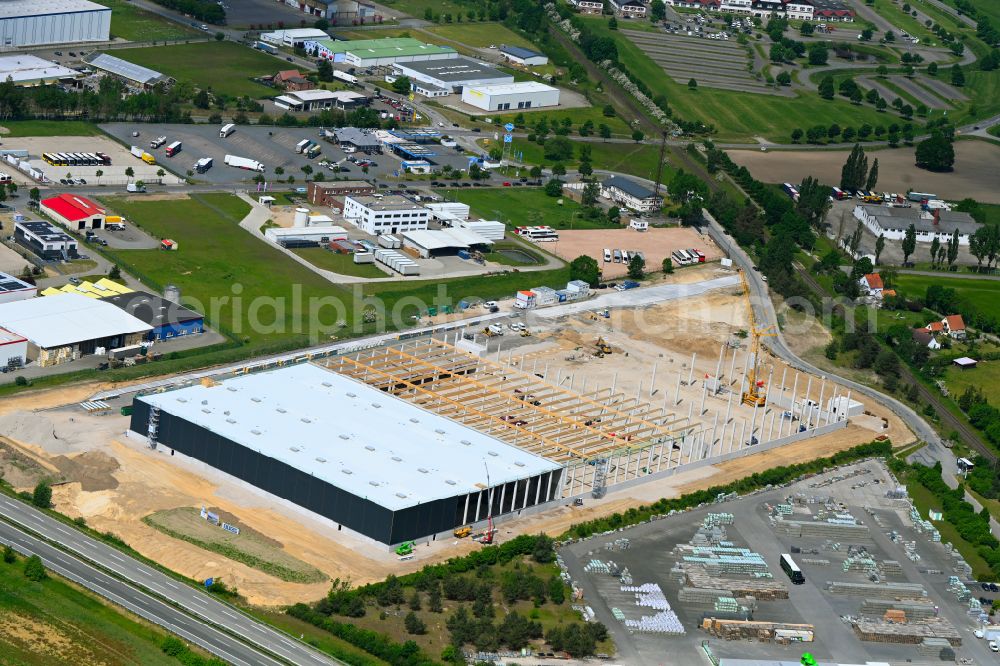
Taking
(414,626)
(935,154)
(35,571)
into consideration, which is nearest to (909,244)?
(935,154)

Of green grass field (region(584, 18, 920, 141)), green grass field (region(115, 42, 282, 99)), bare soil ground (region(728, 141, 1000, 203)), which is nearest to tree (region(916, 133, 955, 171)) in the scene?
bare soil ground (region(728, 141, 1000, 203))

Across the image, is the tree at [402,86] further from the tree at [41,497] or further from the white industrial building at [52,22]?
the tree at [41,497]

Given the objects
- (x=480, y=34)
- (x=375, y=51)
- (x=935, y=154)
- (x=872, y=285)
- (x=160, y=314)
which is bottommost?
(x=160, y=314)

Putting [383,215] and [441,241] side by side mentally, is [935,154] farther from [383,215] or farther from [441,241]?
[383,215]

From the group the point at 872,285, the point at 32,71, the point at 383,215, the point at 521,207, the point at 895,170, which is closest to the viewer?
the point at 383,215

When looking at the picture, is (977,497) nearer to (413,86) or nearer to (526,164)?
(526,164)

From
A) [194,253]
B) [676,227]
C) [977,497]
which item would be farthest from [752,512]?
[676,227]

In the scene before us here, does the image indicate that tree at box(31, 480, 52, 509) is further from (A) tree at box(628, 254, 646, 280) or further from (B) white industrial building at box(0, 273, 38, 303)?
(A) tree at box(628, 254, 646, 280)
